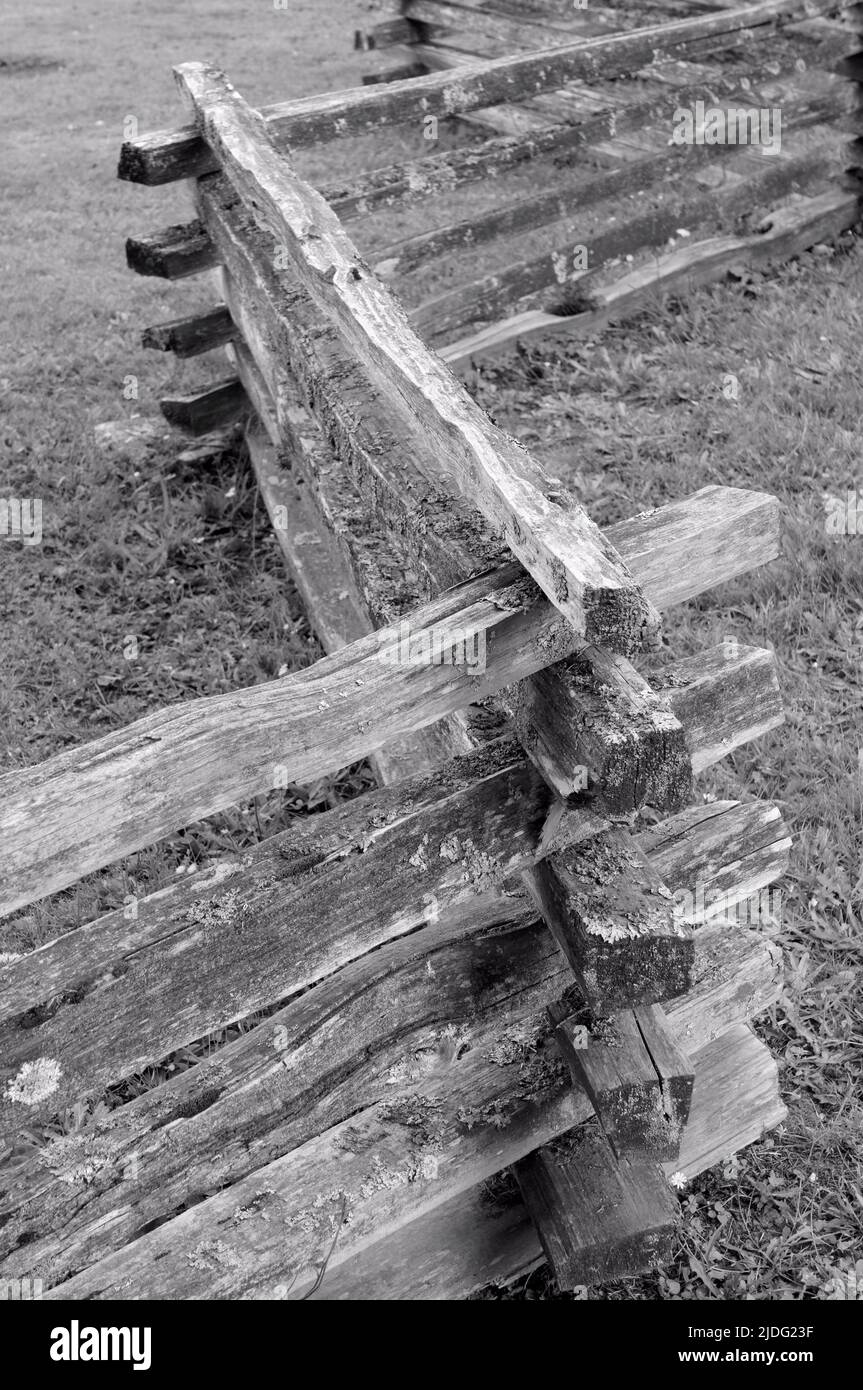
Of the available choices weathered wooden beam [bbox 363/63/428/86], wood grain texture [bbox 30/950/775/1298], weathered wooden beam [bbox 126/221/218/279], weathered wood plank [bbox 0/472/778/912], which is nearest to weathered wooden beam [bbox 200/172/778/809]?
weathered wood plank [bbox 0/472/778/912]

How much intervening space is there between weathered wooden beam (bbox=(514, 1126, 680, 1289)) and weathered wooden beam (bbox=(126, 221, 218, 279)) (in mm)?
4128

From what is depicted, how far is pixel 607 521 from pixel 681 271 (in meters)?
2.36

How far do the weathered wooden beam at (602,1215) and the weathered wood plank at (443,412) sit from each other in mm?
1105

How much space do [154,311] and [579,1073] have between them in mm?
6051

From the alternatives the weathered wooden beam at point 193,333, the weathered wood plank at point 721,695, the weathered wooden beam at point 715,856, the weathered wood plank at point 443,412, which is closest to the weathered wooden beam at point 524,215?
the weathered wooden beam at point 193,333

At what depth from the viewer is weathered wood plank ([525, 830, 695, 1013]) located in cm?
195

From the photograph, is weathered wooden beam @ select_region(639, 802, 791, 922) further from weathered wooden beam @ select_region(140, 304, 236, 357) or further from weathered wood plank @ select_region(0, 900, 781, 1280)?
weathered wooden beam @ select_region(140, 304, 236, 357)

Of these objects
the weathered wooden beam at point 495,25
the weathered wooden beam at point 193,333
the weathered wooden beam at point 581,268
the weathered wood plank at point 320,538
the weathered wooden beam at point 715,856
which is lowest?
the weathered wooden beam at point 715,856

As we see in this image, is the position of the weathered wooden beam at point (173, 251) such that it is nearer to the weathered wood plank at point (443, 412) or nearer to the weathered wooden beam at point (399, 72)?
the weathered wood plank at point (443, 412)

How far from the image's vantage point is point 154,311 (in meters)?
7.02

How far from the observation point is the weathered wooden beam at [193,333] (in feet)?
17.4

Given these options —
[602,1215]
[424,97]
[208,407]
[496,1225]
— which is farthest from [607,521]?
[602,1215]

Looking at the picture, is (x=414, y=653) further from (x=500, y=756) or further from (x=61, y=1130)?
(x=61, y=1130)
